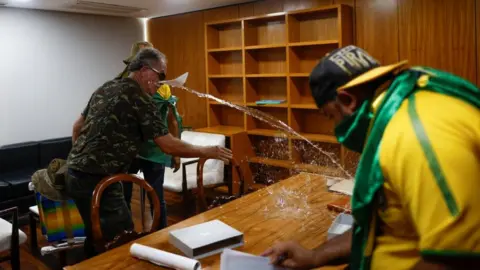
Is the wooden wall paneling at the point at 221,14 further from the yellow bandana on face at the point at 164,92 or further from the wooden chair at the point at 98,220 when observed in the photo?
the wooden chair at the point at 98,220

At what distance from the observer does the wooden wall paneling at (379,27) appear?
371 cm

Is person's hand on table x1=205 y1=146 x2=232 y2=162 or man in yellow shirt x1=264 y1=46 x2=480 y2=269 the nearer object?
man in yellow shirt x1=264 y1=46 x2=480 y2=269

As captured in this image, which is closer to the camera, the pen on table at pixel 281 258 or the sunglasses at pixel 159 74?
the pen on table at pixel 281 258

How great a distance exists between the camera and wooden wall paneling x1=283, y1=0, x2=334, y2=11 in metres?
4.11

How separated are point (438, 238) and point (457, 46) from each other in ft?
10.1

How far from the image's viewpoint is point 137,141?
7.43ft

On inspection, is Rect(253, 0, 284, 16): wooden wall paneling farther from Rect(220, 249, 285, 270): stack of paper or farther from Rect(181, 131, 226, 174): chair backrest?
Rect(220, 249, 285, 270): stack of paper

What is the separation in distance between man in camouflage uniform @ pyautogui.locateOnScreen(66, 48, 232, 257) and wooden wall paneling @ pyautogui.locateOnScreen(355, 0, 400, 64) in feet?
6.97

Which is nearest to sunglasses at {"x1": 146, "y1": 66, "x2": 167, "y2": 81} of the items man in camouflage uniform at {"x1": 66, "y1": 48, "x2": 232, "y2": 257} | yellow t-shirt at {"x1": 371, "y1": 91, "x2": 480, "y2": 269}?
man in camouflage uniform at {"x1": 66, "y1": 48, "x2": 232, "y2": 257}

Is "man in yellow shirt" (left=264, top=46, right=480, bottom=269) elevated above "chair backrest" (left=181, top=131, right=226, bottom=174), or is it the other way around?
"man in yellow shirt" (left=264, top=46, right=480, bottom=269)

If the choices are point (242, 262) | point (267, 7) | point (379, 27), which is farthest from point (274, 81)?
point (242, 262)

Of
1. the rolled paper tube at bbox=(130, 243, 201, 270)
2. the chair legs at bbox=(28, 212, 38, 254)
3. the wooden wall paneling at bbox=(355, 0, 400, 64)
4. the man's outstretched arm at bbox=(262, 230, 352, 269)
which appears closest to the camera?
the man's outstretched arm at bbox=(262, 230, 352, 269)

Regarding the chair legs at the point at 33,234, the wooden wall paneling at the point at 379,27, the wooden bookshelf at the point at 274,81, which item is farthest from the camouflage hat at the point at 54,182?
the wooden wall paneling at the point at 379,27

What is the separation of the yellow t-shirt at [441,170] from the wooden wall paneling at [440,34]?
2926 mm
